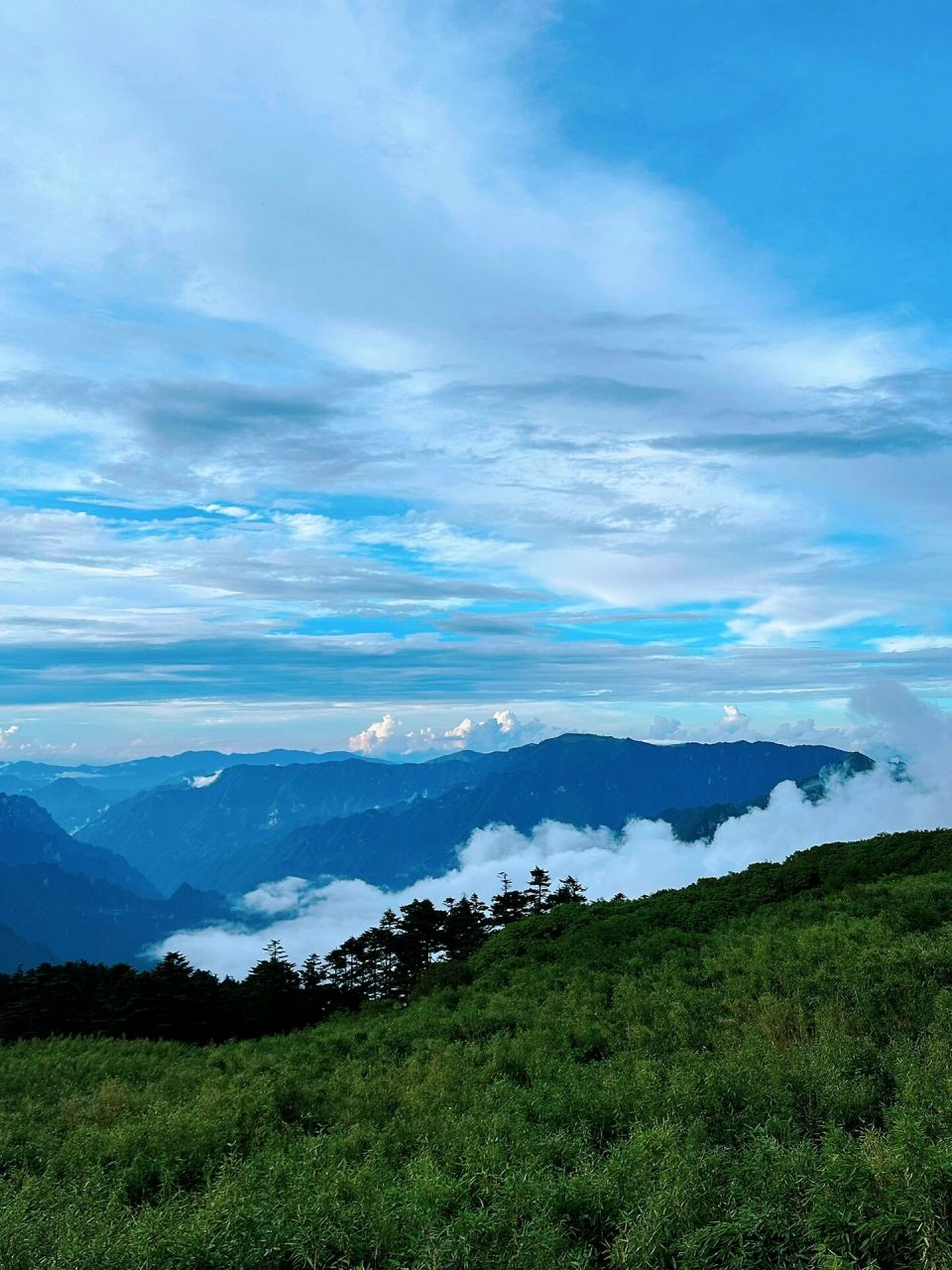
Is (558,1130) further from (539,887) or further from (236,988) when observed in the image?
(539,887)

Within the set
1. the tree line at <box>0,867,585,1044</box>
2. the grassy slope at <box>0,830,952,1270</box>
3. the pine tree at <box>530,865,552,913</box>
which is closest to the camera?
the grassy slope at <box>0,830,952,1270</box>

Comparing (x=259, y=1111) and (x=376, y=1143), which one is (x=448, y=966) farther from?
(x=376, y=1143)

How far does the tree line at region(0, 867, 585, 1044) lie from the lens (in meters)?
43.3

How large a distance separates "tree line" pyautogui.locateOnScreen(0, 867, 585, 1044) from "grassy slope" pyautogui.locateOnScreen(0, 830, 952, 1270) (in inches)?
720

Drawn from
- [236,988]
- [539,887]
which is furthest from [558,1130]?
[539,887]

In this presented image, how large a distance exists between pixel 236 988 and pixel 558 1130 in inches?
1683

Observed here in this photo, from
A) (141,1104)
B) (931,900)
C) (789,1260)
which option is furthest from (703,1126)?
(931,900)

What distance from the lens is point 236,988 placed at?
49156 mm

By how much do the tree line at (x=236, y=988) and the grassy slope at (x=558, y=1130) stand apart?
18.3 m

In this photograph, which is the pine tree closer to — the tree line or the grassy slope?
the tree line

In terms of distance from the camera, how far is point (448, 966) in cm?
3762

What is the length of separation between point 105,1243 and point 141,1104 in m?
10.0

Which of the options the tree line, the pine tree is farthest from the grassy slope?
the pine tree

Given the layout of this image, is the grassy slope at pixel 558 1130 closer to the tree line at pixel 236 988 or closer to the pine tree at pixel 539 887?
the tree line at pixel 236 988
